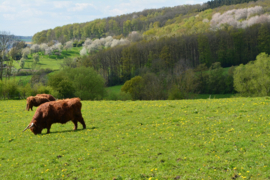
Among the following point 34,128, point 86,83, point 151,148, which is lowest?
point 151,148

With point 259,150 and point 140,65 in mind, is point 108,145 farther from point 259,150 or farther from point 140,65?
point 140,65

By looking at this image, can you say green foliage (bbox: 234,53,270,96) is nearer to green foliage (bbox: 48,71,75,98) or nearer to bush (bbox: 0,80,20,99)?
green foliage (bbox: 48,71,75,98)

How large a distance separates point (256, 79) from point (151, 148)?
66.9 meters

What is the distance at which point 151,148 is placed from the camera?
544 inches

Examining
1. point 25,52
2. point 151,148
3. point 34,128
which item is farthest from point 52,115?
point 25,52

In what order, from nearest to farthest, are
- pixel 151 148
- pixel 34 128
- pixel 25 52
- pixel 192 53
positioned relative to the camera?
1. pixel 151 148
2. pixel 34 128
3. pixel 192 53
4. pixel 25 52

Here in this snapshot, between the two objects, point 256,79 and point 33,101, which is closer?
point 33,101

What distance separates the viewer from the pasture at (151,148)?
10.6 meters

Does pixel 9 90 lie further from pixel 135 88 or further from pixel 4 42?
pixel 135 88

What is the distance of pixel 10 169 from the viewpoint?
1234 centimetres

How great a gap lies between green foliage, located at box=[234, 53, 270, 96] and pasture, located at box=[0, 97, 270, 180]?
51291mm

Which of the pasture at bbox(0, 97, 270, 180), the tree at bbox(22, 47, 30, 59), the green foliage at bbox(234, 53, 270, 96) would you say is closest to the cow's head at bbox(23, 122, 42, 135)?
the pasture at bbox(0, 97, 270, 180)

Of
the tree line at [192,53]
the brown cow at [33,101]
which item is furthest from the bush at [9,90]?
the tree line at [192,53]

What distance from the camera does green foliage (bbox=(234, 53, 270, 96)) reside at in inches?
2631
